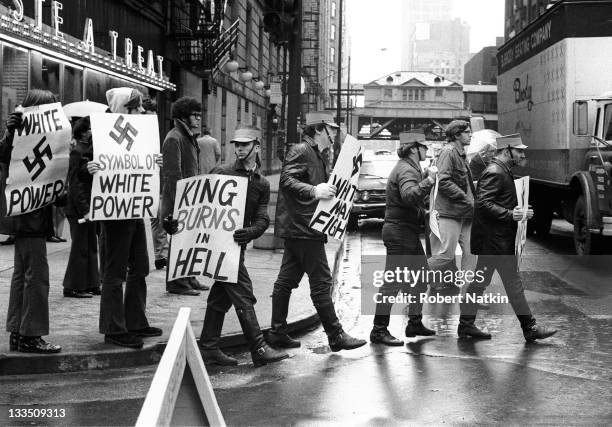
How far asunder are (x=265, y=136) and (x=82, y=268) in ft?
133

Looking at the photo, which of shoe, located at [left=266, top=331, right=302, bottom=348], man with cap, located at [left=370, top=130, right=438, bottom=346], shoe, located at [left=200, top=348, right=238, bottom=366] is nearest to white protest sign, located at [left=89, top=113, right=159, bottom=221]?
shoe, located at [left=200, top=348, right=238, bottom=366]

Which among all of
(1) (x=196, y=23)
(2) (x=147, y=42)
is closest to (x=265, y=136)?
(1) (x=196, y=23)

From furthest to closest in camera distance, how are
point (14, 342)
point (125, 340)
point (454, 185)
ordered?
point (454, 185) < point (125, 340) < point (14, 342)

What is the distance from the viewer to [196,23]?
2498 cm

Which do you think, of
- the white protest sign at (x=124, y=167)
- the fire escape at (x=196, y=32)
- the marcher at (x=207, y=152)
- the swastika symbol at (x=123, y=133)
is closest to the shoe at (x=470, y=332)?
the white protest sign at (x=124, y=167)

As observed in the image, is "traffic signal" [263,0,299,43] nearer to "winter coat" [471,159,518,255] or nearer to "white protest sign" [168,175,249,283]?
"winter coat" [471,159,518,255]

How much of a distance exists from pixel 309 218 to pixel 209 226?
85 cm

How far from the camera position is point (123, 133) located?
25.0 ft

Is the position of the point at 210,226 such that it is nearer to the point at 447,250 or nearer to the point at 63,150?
the point at 63,150

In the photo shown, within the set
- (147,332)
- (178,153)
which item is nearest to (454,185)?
(178,153)

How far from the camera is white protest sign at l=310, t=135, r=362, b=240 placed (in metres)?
7.83

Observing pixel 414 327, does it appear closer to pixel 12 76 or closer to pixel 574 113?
pixel 574 113

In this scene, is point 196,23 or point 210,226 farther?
point 196,23

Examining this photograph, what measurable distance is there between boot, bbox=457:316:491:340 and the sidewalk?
153 centimetres
